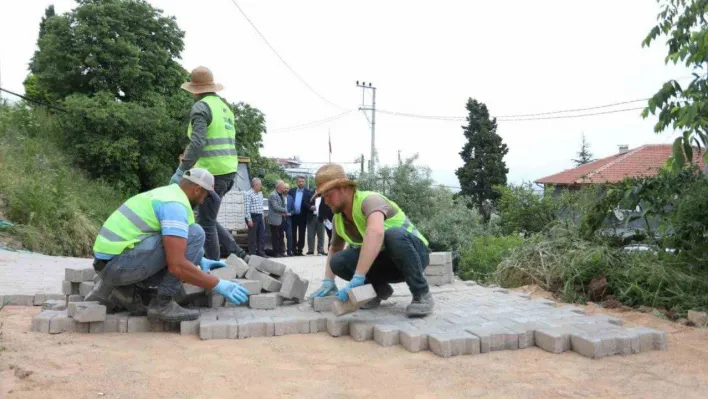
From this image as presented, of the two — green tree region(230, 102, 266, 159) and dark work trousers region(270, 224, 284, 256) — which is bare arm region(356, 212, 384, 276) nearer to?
dark work trousers region(270, 224, 284, 256)

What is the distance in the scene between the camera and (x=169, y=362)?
121 inches

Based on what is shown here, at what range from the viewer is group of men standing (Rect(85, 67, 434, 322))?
3.48 metres

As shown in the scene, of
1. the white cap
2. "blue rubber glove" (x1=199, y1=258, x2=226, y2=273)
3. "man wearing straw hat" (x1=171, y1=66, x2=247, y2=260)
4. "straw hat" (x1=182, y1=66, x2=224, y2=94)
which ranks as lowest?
"blue rubber glove" (x1=199, y1=258, x2=226, y2=273)

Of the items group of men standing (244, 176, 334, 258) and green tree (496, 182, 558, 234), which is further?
green tree (496, 182, 558, 234)

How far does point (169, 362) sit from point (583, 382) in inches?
89.3

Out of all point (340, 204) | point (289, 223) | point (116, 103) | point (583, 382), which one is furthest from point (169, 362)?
point (116, 103)

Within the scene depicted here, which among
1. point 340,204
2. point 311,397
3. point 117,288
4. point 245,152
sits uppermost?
point 245,152

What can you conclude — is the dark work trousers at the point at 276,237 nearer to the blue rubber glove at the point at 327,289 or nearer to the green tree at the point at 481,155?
the blue rubber glove at the point at 327,289

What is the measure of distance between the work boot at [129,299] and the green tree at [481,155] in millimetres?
23795

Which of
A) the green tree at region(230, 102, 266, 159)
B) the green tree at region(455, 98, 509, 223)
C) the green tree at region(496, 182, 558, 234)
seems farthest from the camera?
the green tree at region(455, 98, 509, 223)

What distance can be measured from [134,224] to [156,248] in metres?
0.21

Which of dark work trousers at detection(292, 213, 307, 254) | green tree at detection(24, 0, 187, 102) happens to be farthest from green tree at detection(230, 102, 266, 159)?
dark work trousers at detection(292, 213, 307, 254)

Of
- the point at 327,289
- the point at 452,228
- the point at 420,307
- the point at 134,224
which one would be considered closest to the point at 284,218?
the point at 452,228

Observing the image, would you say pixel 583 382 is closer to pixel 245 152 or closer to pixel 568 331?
pixel 568 331
